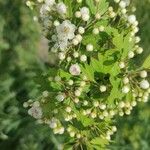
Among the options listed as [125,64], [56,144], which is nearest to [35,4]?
[125,64]

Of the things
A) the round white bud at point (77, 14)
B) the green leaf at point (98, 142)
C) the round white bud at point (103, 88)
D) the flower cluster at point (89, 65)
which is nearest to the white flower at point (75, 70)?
the flower cluster at point (89, 65)

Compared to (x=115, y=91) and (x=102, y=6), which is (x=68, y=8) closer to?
(x=102, y=6)

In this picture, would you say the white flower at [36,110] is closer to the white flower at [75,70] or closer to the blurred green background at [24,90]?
the white flower at [75,70]

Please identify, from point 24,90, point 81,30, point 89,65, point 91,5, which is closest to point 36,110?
point 89,65

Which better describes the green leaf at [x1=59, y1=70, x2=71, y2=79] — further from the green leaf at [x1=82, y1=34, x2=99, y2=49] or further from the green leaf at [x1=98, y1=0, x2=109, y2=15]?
the green leaf at [x1=98, y1=0, x2=109, y2=15]

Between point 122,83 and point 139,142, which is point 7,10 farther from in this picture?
point 122,83

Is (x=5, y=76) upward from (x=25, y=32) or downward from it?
downward
